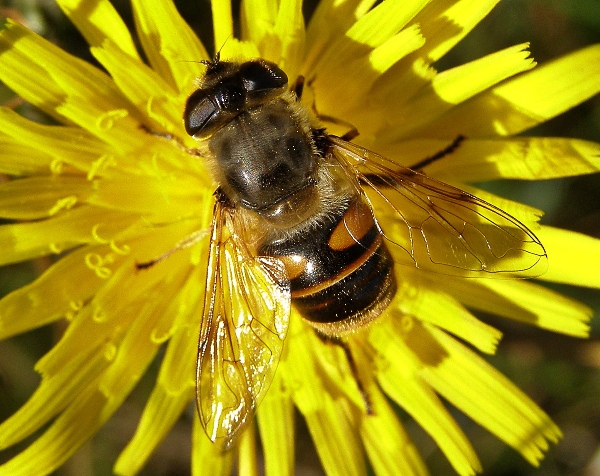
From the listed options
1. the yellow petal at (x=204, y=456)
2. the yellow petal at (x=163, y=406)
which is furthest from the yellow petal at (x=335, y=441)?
the yellow petal at (x=163, y=406)

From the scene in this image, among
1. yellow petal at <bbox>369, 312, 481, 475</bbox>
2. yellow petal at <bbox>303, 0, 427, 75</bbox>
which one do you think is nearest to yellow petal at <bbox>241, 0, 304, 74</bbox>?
yellow petal at <bbox>303, 0, 427, 75</bbox>

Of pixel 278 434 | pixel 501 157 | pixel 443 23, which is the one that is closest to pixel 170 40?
pixel 443 23

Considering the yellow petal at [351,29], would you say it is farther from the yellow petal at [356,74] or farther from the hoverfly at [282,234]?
the hoverfly at [282,234]

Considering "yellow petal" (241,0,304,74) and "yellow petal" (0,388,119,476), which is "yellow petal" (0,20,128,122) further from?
"yellow petal" (0,388,119,476)

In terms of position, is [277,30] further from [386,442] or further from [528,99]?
[386,442]

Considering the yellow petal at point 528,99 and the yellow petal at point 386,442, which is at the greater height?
the yellow petal at point 528,99

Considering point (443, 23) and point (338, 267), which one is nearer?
point (338, 267)
